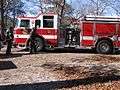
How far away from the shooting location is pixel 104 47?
2814 centimetres

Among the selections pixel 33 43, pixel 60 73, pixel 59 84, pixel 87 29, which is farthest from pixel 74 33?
pixel 59 84

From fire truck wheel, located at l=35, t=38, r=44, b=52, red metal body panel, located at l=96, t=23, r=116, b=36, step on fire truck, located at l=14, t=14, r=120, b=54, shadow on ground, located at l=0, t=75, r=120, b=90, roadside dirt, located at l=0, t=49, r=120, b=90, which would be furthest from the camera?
fire truck wheel, located at l=35, t=38, r=44, b=52

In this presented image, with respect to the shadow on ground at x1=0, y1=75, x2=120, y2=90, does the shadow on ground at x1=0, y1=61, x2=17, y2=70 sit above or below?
above

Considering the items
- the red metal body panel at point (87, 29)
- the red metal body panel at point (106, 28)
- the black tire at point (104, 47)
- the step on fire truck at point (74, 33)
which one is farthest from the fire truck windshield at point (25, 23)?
the black tire at point (104, 47)

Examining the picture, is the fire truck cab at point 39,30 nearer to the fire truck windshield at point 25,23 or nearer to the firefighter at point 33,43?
the fire truck windshield at point 25,23

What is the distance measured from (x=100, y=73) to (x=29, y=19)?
12790mm

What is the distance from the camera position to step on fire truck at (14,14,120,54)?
91.2 feet

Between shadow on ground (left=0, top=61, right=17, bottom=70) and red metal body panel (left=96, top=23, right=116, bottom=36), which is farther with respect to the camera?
red metal body panel (left=96, top=23, right=116, bottom=36)

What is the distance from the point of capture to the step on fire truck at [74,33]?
91.2ft

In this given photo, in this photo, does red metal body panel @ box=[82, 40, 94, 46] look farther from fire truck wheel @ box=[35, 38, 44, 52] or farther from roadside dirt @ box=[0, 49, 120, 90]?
roadside dirt @ box=[0, 49, 120, 90]

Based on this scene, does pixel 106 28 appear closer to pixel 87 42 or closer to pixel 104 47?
pixel 104 47

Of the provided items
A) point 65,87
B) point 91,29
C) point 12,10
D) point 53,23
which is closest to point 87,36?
point 91,29

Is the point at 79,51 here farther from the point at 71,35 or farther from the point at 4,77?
the point at 4,77

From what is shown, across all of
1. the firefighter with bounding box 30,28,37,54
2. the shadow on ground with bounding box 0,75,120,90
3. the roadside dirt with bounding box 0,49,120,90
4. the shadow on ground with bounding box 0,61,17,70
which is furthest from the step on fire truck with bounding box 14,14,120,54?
the shadow on ground with bounding box 0,75,120,90
